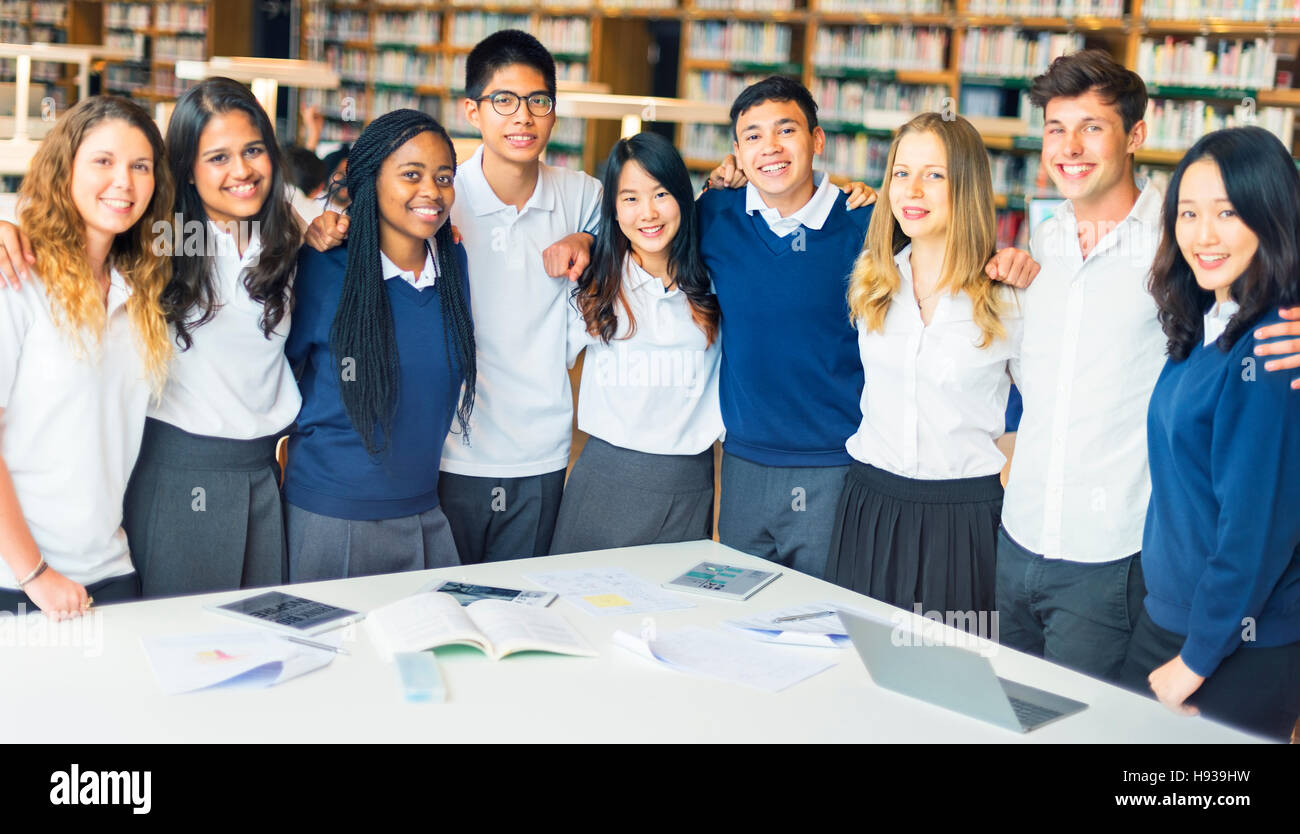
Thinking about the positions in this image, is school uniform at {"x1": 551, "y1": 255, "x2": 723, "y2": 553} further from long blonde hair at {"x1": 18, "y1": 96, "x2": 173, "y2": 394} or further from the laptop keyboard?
the laptop keyboard

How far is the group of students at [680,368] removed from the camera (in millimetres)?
1956

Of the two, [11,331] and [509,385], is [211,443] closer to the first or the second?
[11,331]

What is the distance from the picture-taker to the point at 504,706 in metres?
1.69

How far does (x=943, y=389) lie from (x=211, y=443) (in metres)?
1.47

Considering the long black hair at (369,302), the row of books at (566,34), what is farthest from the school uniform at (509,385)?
the row of books at (566,34)

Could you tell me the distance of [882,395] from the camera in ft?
8.38

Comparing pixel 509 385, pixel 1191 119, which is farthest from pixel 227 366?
pixel 1191 119

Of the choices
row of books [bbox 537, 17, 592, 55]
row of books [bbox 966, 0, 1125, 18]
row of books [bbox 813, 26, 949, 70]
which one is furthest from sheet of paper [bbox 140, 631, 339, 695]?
row of books [bbox 537, 17, 592, 55]

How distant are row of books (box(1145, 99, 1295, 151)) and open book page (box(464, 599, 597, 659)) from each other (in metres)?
5.42

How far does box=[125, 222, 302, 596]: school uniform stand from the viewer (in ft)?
7.80

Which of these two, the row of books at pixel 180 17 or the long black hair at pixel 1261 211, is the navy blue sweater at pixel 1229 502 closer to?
the long black hair at pixel 1261 211
